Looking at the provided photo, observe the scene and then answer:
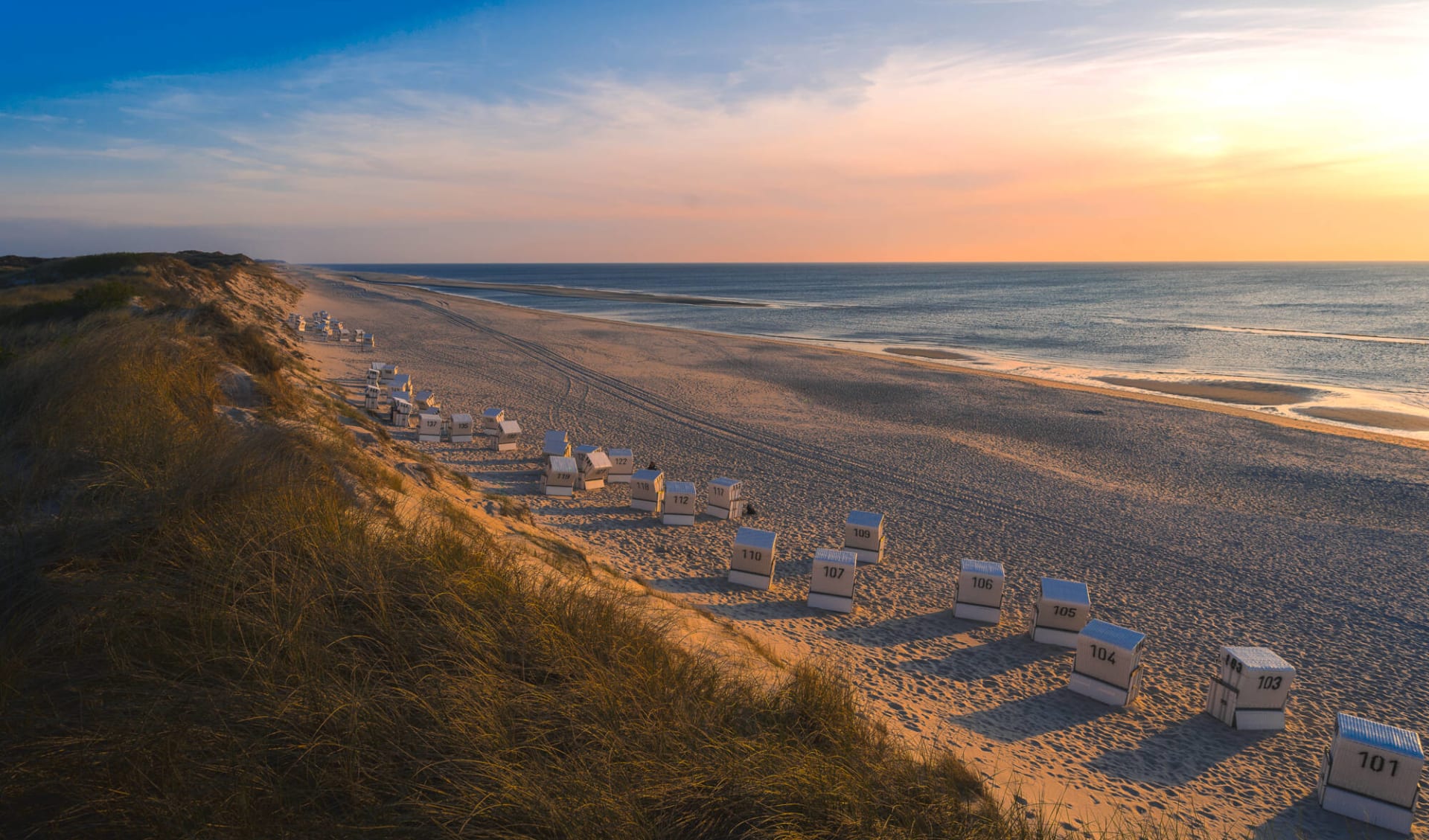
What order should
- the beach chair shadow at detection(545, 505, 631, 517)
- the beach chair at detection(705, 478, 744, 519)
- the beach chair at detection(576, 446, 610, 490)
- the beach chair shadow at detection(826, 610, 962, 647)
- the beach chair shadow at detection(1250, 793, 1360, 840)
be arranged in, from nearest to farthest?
the beach chair shadow at detection(1250, 793, 1360, 840) → the beach chair shadow at detection(826, 610, 962, 647) → the beach chair shadow at detection(545, 505, 631, 517) → the beach chair at detection(705, 478, 744, 519) → the beach chair at detection(576, 446, 610, 490)

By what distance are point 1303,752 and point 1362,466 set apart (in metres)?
14.2

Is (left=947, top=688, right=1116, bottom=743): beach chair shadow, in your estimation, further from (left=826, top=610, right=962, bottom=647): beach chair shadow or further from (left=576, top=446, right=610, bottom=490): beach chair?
(left=576, top=446, right=610, bottom=490): beach chair

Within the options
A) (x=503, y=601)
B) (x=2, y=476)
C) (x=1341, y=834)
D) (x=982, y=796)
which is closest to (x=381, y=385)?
(x=2, y=476)

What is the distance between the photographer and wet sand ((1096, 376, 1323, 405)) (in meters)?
26.6

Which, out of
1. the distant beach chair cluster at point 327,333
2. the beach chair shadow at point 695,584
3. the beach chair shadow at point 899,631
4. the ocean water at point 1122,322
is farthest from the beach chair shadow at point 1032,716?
the ocean water at point 1122,322

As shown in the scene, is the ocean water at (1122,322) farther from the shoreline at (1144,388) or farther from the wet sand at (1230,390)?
the wet sand at (1230,390)

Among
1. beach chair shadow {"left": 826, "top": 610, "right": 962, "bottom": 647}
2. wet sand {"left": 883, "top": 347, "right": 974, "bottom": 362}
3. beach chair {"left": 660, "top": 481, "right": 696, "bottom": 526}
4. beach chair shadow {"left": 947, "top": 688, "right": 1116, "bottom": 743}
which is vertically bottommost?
beach chair shadow {"left": 947, "top": 688, "right": 1116, "bottom": 743}

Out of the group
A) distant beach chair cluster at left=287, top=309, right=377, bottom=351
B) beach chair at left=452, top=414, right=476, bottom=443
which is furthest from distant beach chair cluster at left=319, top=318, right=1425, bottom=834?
distant beach chair cluster at left=287, top=309, right=377, bottom=351

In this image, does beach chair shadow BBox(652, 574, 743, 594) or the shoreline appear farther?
the shoreline

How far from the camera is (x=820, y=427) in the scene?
1952 cm

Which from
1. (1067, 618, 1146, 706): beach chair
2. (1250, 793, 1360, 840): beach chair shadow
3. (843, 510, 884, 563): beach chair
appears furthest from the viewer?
(843, 510, 884, 563): beach chair

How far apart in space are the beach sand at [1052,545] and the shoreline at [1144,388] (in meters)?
1.39

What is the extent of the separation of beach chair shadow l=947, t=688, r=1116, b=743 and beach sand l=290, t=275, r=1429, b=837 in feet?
0.09

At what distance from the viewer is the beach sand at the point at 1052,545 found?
6.39m
